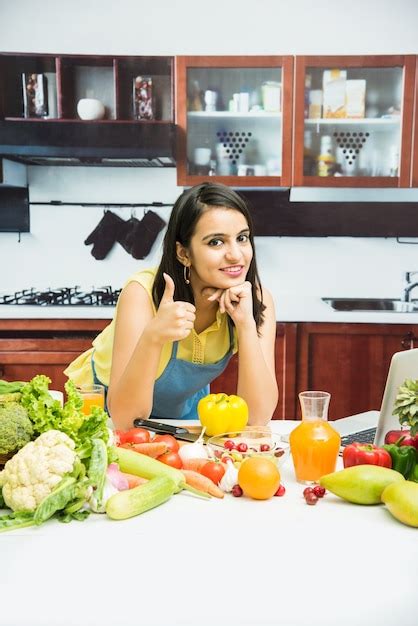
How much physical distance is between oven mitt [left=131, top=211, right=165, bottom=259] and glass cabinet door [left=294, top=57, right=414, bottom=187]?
837 millimetres

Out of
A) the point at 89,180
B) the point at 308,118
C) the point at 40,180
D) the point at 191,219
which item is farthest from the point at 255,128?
the point at 191,219

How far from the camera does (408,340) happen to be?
3348mm

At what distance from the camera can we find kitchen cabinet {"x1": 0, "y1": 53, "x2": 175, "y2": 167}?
3.39 meters

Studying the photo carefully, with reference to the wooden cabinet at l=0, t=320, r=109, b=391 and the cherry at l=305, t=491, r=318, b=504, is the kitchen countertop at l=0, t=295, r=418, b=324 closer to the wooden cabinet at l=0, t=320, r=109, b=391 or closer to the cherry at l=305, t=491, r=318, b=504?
the wooden cabinet at l=0, t=320, r=109, b=391

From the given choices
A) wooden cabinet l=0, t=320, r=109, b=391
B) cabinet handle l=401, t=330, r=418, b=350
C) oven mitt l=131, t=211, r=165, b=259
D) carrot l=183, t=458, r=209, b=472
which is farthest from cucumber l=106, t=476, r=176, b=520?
oven mitt l=131, t=211, r=165, b=259

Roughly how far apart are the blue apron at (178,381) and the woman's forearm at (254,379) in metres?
0.12

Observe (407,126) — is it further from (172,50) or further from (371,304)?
(172,50)

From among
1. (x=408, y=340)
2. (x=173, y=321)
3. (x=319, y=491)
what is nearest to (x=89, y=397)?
(x=173, y=321)

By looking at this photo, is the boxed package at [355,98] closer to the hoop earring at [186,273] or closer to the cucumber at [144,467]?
the hoop earring at [186,273]

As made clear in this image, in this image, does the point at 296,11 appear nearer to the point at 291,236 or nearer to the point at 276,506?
the point at 291,236

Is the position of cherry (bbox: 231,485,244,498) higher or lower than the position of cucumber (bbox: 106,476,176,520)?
lower

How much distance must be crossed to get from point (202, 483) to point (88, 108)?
2861 millimetres

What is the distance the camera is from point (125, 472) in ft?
3.89

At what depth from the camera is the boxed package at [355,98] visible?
11.7 ft
